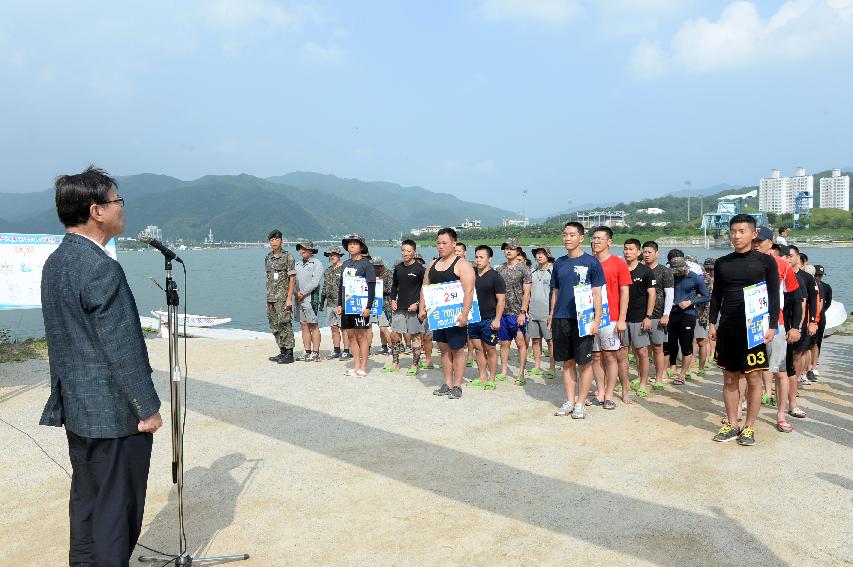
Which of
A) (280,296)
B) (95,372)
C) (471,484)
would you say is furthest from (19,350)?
(95,372)

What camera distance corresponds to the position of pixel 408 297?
29.4 ft

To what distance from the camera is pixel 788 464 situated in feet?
16.2

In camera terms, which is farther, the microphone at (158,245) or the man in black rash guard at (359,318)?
the man in black rash guard at (359,318)

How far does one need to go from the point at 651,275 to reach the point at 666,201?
20360cm

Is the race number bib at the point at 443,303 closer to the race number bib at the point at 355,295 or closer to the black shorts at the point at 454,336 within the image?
the black shorts at the point at 454,336

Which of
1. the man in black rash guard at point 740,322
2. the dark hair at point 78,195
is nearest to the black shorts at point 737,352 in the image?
the man in black rash guard at point 740,322

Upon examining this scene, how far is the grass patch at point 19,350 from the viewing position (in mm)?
10141

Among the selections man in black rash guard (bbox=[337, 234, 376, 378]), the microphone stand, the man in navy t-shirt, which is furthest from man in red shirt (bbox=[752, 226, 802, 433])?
the microphone stand

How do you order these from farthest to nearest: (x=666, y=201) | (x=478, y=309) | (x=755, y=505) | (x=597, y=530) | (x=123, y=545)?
1. (x=666, y=201)
2. (x=478, y=309)
3. (x=755, y=505)
4. (x=597, y=530)
5. (x=123, y=545)

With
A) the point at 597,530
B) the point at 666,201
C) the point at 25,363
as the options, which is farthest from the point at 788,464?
the point at 666,201

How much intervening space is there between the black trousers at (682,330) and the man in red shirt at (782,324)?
211 cm

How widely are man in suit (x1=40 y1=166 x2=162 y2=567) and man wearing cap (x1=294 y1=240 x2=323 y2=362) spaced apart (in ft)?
23.5

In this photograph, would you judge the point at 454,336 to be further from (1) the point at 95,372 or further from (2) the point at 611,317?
(1) the point at 95,372

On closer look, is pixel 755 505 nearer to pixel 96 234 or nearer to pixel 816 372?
pixel 96 234
